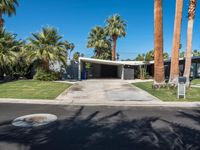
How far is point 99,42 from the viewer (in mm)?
42438

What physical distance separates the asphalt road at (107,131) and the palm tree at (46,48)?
13.4 meters

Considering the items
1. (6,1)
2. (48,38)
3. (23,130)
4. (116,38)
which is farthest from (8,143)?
(116,38)

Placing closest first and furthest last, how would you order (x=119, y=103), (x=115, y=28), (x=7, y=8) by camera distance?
(x=119, y=103) → (x=7, y=8) → (x=115, y=28)

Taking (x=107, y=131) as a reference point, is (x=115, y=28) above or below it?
above

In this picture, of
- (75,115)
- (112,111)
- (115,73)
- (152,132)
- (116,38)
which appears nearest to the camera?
(152,132)

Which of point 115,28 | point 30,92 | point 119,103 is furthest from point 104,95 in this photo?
point 115,28

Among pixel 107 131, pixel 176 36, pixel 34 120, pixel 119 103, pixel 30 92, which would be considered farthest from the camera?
pixel 176 36

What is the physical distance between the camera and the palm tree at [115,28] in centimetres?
4010

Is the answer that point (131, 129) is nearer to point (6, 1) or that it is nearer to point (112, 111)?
point (112, 111)

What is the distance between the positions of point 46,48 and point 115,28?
20.2m

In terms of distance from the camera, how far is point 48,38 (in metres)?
23.1

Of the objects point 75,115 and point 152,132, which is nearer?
point 152,132

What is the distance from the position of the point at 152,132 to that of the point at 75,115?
3210 mm

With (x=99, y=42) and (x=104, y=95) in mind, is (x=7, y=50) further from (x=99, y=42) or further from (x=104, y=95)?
A: (x=99, y=42)
